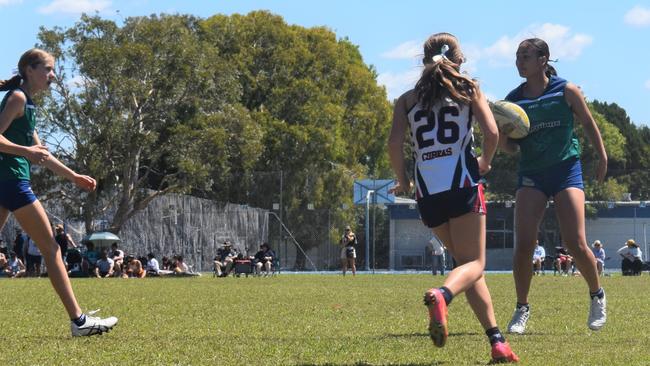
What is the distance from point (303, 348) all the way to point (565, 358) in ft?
6.18

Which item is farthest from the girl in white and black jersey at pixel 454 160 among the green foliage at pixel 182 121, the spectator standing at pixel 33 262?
the green foliage at pixel 182 121

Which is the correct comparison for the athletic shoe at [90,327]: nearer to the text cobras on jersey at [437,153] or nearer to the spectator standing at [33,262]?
the text cobras on jersey at [437,153]

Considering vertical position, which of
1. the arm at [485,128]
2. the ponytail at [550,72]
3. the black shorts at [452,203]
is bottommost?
the black shorts at [452,203]

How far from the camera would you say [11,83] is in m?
8.55

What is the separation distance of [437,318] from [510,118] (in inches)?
120

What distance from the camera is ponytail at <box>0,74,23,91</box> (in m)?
8.52

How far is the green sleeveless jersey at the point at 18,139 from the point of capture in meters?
8.51

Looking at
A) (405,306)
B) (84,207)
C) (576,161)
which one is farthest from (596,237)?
(576,161)

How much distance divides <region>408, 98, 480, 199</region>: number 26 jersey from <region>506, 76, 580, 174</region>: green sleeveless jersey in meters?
2.62

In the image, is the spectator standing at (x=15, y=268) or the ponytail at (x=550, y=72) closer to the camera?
the ponytail at (x=550, y=72)

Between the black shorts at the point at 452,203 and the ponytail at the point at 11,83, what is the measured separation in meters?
3.39

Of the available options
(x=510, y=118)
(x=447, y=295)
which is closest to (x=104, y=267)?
(x=510, y=118)

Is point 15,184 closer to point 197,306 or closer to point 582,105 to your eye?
point 582,105

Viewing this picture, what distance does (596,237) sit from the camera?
65.3 m
